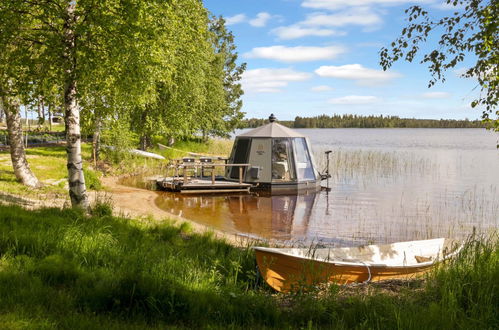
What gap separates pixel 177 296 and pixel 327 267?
7.54ft

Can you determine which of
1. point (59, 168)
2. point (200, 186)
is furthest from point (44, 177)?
point (200, 186)

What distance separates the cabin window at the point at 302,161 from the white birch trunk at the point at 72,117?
12540 millimetres

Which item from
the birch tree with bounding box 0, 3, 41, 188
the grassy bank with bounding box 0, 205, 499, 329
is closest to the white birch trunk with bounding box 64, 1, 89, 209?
the birch tree with bounding box 0, 3, 41, 188

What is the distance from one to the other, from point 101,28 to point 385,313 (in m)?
7.02

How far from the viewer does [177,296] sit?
463 centimetres

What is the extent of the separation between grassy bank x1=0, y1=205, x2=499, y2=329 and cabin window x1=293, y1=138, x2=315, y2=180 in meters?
14.0

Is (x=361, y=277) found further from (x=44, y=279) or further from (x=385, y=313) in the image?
(x=44, y=279)

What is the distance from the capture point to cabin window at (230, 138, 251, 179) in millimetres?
20531

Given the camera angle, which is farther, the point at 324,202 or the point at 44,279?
the point at 324,202

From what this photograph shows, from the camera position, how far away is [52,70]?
8.31 meters

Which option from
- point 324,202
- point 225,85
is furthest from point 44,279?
point 225,85

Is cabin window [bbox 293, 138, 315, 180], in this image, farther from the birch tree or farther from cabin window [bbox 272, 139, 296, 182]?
the birch tree

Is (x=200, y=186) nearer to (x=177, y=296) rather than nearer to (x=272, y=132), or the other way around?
(x=272, y=132)

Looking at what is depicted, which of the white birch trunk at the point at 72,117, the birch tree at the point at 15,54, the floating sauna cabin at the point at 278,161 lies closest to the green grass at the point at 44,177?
the white birch trunk at the point at 72,117
